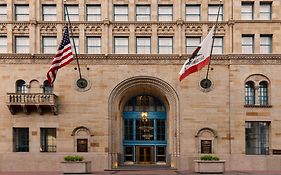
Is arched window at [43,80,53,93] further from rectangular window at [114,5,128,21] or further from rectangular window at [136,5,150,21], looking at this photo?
rectangular window at [136,5,150,21]

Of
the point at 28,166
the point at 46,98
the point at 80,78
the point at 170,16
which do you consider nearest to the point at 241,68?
the point at 170,16

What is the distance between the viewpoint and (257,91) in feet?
124

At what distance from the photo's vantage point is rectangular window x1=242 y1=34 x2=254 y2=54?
3831 centimetres

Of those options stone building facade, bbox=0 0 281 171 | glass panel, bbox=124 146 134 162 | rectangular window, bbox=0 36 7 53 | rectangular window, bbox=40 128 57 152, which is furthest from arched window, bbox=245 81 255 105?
rectangular window, bbox=0 36 7 53

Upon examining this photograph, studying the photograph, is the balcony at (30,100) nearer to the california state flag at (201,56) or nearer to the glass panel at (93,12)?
the glass panel at (93,12)

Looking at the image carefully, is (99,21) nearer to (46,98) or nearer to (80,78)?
(80,78)

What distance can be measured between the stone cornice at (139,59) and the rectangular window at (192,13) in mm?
3906

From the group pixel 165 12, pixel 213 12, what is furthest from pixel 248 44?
pixel 165 12

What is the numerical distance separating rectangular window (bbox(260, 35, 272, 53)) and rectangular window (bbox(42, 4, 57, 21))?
2016 cm

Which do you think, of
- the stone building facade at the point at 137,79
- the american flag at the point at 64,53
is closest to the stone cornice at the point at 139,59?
the stone building facade at the point at 137,79

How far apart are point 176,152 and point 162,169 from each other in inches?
82.4

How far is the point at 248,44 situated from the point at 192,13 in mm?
6196

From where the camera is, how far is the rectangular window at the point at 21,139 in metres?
37.9

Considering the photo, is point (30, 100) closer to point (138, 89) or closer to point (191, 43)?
point (138, 89)
